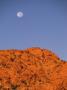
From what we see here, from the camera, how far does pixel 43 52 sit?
166 meters

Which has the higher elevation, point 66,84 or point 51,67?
point 51,67

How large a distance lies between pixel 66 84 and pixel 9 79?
24.6m

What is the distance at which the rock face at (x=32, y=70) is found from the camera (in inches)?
5468

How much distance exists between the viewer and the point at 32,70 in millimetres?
150125

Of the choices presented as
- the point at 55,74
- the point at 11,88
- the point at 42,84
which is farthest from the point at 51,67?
the point at 11,88

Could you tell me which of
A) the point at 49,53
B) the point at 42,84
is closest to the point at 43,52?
the point at 49,53

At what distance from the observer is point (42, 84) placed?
14075 centimetres

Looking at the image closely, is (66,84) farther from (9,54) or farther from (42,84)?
(9,54)

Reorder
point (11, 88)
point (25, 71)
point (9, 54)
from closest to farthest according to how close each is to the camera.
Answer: point (11, 88) < point (25, 71) < point (9, 54)

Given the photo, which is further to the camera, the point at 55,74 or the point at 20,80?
the point at 55,74

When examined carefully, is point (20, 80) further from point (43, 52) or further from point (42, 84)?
point (43, 52)

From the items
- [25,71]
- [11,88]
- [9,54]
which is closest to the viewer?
[11,88]

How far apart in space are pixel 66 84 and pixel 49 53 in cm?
3119

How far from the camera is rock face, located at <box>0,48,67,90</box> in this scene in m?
139
